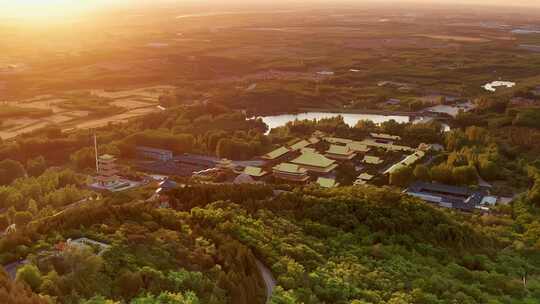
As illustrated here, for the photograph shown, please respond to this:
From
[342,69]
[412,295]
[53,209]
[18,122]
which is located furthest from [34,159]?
[342,69]

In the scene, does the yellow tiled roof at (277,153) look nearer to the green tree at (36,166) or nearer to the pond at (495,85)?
the green tree at (36,166)

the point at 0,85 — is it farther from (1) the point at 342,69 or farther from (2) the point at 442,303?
(2) the point at 442,303

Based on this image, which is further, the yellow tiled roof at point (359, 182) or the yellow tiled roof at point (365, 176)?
the yellow tiled roof at point (365, 176)

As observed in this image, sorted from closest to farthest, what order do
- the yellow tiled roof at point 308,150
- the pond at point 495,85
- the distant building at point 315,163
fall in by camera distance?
the distant building at point 315,163 < the yellow tiled roof at point 308,150 < the pond at point 495,85

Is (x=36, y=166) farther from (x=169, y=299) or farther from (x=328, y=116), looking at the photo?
A: (x=328, y=116)

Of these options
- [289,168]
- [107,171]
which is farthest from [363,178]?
[107,171]

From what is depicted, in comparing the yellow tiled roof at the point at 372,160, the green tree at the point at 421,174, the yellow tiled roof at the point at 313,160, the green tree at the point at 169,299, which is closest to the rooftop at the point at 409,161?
the yellow tiled roof at the point at 372,160
